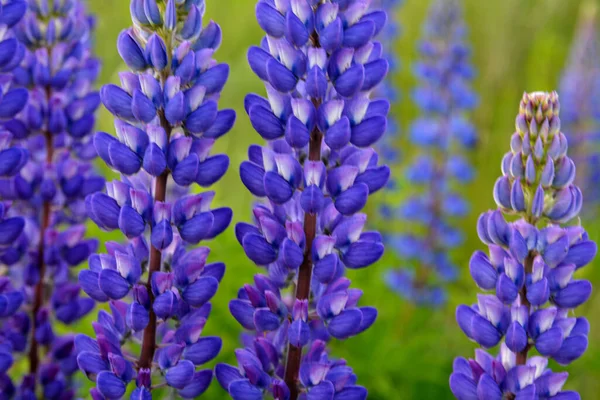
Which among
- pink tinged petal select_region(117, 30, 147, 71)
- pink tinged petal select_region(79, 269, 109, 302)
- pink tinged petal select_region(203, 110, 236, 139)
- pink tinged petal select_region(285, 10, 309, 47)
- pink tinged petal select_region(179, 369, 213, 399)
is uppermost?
pink tinged petal select_region(285, 10, 309, 47)

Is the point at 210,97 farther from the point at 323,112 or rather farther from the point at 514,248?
the point at 514,248

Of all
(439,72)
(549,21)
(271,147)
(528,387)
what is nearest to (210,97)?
(271,147)

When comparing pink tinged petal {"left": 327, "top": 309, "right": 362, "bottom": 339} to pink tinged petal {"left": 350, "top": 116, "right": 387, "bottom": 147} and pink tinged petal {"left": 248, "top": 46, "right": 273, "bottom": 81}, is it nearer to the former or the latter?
pink tinged petal {"left": 350, "top": 116, "right": 387, "bottom": 147}

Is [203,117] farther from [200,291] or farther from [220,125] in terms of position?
[200,291]

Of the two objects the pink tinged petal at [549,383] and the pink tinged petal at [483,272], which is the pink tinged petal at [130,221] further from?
the pink tinged petal at [549,383]

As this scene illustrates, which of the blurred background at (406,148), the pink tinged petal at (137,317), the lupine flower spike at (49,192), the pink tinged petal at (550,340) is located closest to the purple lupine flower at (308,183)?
the pink tinged petal at (137,317)

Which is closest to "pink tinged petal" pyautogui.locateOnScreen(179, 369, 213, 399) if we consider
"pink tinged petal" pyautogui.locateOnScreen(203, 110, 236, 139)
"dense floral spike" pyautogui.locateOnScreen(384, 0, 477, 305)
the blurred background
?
"pink tinged petal" pyautogui.locateOnScreen(203, 110, 236, 139)
